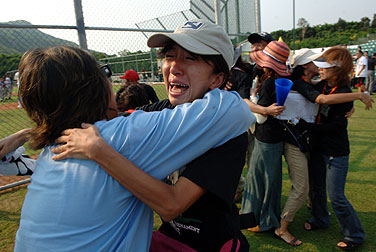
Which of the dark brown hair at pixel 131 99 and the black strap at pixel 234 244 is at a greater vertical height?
the dark brown hair at pixel 131 99

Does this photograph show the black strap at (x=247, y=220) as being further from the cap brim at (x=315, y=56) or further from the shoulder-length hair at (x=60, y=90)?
the cap brim at (x=315, y=56)

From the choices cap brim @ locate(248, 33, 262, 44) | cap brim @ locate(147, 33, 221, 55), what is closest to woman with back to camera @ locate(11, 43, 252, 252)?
cap brim @ locate(147, 33, 221, 55)

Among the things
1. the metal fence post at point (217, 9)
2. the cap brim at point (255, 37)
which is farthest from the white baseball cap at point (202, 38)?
the metal fence post at point (217, 9)

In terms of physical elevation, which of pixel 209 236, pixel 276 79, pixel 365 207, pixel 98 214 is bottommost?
pixel 365 207

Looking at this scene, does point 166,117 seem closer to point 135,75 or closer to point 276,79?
point 276,79

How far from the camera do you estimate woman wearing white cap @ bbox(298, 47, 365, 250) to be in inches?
107

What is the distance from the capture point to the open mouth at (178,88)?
1.42 metres

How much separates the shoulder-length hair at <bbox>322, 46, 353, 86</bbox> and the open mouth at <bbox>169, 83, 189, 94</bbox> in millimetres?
2080

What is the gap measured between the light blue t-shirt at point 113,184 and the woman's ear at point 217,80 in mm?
401

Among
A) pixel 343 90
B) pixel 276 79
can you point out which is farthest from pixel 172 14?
pixel 343 90

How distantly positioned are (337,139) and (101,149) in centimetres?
261

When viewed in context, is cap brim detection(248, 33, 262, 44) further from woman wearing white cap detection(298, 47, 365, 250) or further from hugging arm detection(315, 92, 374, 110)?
hugging arm detection(315, 92, 374, 110)

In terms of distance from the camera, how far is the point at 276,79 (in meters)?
2.77

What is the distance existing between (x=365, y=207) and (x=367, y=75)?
13.0 m
